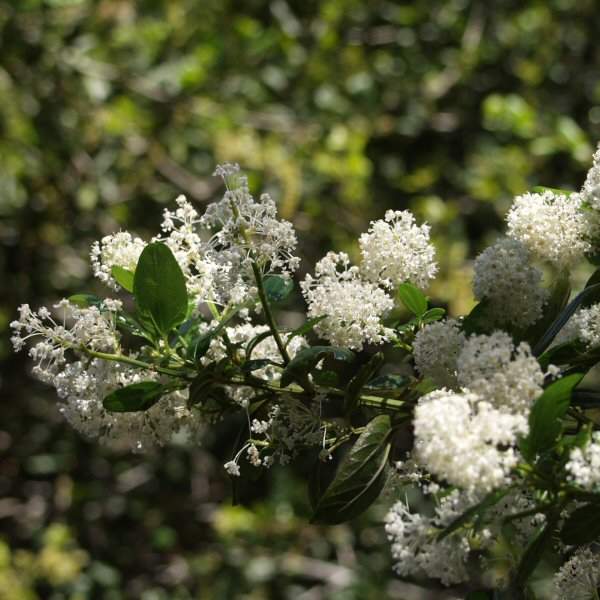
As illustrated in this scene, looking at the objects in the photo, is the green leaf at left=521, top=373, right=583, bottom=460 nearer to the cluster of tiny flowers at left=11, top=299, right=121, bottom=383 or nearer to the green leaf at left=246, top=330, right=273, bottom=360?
the green leaf at left=246, top=330, right=273, bottom=360

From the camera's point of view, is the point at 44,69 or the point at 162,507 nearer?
the point at 44,69

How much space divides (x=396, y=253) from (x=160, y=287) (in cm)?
19

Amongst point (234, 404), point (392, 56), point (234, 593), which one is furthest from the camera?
point (392, 56)

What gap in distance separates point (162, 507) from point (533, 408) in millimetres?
2172

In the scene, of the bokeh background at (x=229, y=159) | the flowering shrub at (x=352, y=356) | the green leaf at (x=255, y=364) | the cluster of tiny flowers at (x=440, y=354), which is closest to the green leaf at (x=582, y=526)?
the flowering shrub at (x=352, y=356)

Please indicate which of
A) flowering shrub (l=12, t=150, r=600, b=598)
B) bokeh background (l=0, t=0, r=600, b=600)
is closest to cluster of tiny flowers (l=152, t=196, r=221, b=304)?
flowering shrub (l=12, t=150, r=600, b=598)

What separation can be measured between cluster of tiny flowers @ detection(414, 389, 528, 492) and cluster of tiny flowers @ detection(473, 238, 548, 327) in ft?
0.42

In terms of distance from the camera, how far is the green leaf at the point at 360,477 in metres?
0.62

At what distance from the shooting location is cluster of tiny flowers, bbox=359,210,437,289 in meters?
0.72

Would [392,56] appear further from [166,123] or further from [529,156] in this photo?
[166,123]

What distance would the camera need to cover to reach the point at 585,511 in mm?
568

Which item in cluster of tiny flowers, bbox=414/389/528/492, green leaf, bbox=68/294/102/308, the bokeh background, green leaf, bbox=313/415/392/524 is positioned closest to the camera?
cluster of tiny flowers, bbox=414/389/528/492

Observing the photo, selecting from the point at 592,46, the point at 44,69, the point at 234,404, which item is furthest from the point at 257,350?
the point at 592,46

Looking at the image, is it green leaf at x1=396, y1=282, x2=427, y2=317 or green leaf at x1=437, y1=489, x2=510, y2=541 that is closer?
green leaf at x1=437, y1=489, x2=510, y2=541
